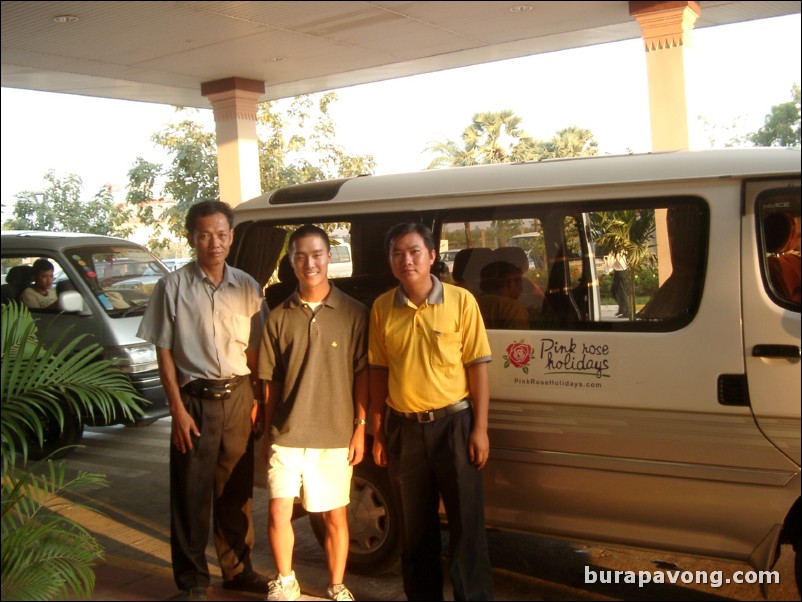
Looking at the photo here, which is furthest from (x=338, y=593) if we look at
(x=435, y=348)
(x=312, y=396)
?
(x=435, y=348)

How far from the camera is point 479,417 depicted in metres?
3.72

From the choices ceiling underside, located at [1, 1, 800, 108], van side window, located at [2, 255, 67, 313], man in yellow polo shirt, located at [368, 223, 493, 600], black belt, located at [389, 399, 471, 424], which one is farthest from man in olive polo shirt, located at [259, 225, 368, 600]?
van side window, located at [2, 255, 67, 313]

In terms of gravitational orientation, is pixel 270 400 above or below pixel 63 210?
below

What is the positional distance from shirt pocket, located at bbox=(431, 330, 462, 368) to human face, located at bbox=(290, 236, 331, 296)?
641 millimetres

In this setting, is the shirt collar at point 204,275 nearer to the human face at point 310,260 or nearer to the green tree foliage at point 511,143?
the human face at point 310,260

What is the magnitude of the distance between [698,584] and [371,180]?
2.82 m

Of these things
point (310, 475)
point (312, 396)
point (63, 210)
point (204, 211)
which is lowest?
point (310, 475)

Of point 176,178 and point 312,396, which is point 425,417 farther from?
point 176,178

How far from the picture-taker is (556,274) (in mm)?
4219

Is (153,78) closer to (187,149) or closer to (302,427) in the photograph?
(187,149)

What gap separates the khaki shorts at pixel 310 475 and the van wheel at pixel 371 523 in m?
0.56

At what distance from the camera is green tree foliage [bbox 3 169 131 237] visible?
41.8 feet

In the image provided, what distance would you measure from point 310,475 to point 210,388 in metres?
0.68

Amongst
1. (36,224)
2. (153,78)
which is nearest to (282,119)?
(153,78)
